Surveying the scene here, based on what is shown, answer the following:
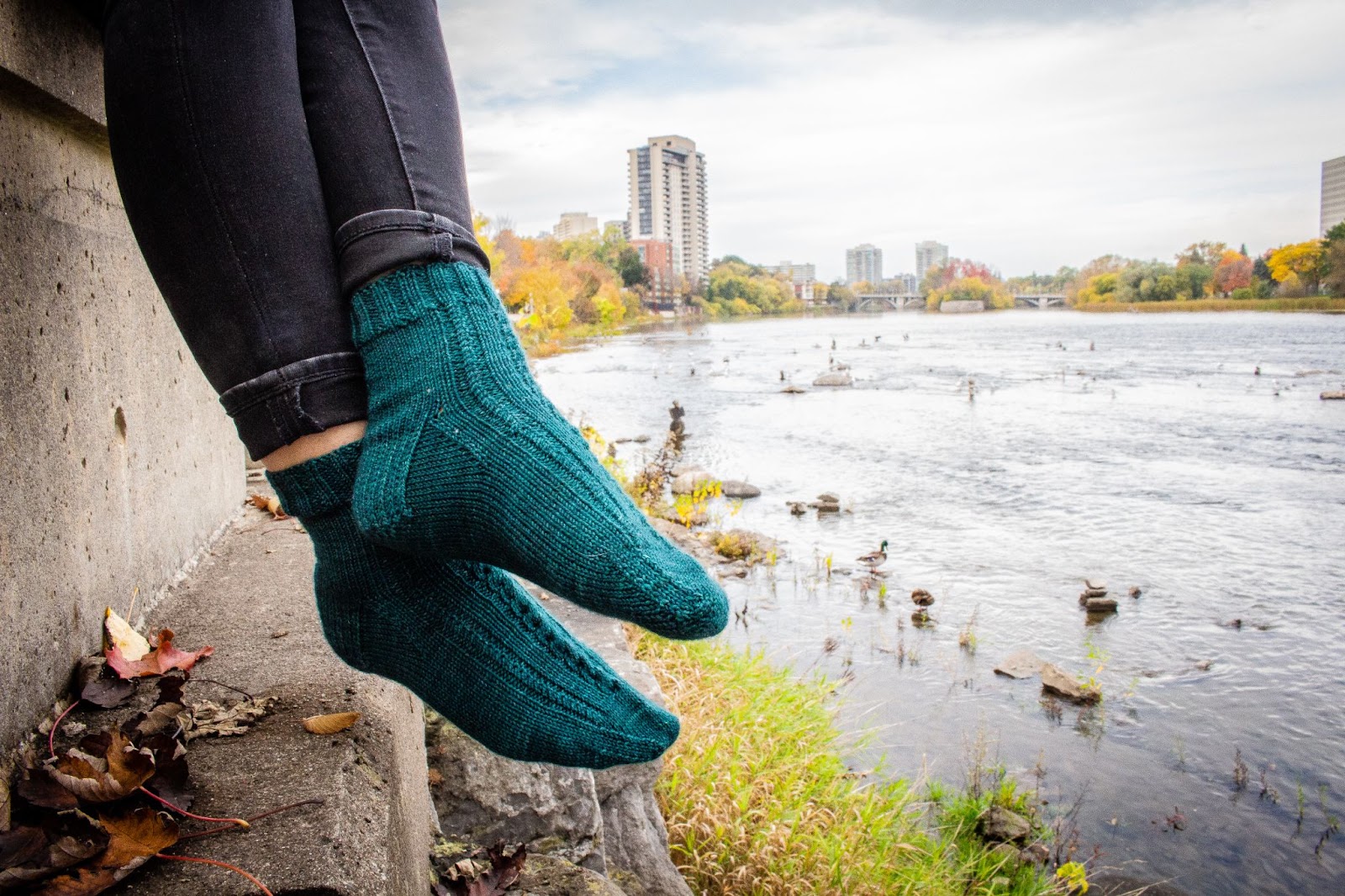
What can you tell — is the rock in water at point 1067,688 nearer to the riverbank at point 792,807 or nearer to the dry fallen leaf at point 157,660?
the riverbank at point 792,807

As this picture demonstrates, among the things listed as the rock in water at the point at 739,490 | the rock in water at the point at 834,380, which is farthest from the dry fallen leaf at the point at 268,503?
the rock in water at the point at 834,380

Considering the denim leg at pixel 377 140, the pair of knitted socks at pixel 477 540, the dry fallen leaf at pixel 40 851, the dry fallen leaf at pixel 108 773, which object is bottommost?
the dry fallen leaf at pixel 40 851

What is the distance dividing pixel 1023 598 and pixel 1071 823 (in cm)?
157

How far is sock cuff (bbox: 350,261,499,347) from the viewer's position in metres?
0.68

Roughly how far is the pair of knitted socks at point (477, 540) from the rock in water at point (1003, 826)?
1843mm

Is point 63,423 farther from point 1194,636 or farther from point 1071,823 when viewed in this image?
point 1194,636

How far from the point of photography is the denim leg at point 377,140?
69 centimetres

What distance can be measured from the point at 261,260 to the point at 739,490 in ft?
16.9

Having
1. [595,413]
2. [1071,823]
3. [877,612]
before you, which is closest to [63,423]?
[1071,823]

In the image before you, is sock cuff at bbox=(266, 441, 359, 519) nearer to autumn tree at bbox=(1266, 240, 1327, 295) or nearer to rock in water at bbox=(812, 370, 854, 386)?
rock in water at bbox=(812, 370, 854, 386)

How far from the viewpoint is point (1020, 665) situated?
327cm

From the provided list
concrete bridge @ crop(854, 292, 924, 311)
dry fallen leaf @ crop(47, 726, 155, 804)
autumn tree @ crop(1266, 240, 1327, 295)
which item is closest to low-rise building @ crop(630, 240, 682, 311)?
concrete bridge @ crop(854, 292, 924, 311)

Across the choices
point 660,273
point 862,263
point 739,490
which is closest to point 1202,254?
point 660,273

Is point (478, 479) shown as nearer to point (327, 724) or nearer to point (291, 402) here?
point (291, 402)
